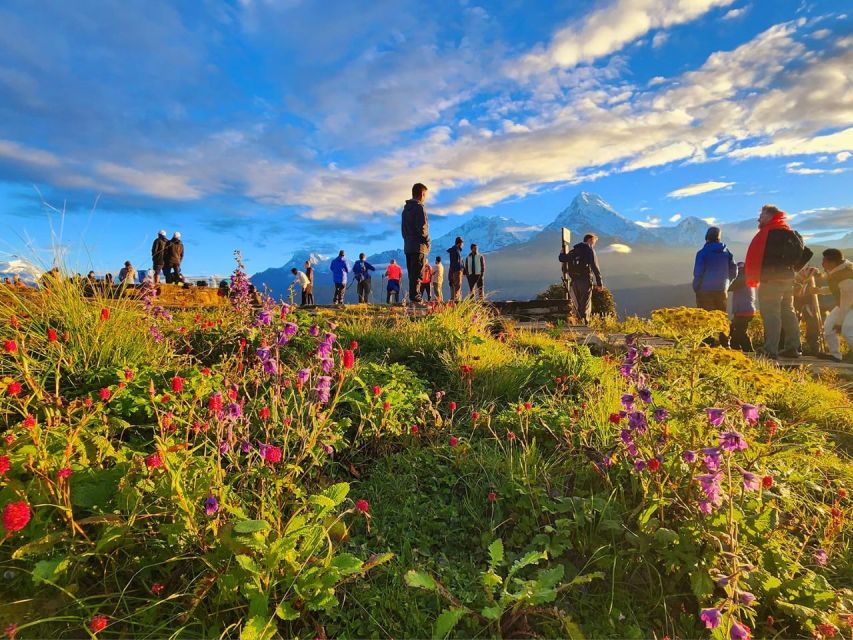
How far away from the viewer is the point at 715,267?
838 centimetres

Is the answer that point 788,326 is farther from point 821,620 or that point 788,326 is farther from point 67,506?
point 67,506

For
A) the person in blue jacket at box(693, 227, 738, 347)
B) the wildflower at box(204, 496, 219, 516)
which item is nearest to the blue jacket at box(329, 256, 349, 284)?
the person in blue jacket at box(693, 227, 738, 347)

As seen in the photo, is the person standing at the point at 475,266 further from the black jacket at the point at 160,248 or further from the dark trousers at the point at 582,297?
the black jacket at the point at 160,248

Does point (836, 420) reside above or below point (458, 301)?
below

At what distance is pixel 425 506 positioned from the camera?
2.57 meters

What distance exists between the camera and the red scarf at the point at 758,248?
6.89m

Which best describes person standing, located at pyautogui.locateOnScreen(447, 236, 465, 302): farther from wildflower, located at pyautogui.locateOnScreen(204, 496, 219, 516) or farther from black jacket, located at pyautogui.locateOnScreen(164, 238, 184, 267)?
wildflower, located at pyautogui.locateOnScreen(204, 496, 219, 516)

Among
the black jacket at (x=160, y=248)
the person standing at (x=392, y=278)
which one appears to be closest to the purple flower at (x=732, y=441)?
the person standing at (x=392, y=278)

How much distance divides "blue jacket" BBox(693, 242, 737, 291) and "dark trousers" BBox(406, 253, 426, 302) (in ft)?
18.0

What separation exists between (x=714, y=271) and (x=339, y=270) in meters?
13.3

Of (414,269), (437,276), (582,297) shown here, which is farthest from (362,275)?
(582,297)

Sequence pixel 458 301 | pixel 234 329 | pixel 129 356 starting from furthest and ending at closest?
pixel 458 301 → pixel 234 329 → pixel 129 356

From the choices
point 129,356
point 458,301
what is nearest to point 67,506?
point 129,356

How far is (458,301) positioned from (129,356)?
463 centimetres
